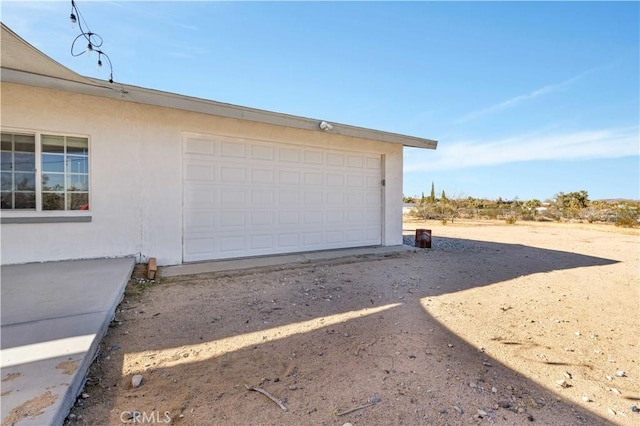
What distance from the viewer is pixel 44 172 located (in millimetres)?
5023

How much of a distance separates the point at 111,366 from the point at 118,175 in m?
3.98

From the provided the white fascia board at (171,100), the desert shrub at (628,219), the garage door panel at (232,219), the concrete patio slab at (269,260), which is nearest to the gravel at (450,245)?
the concrete patio slab at (269,260)

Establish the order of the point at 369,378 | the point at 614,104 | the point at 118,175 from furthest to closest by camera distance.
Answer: the point at 614,104 < the point at 118,175 < the point at 369,378

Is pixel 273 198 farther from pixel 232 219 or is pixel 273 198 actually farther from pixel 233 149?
pixel 233 149

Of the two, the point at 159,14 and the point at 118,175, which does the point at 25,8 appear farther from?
the point at 118,175

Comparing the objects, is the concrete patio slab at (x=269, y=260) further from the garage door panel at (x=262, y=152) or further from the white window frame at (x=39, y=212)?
the garage door panel at (x=262, y=152)

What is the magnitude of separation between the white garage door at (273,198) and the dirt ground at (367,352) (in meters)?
1.30

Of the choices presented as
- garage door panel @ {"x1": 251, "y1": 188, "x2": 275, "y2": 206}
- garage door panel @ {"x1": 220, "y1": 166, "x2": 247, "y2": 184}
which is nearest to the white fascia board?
garage door panel @ {"x1": 220, "y1": 166, "x2": 247, "y2": 184}

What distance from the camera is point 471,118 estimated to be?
1766cm

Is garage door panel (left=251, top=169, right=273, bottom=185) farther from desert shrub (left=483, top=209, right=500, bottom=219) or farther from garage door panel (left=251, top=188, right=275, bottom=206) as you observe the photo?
desert shrub (left=483, top=209, right=500, bottom=219)

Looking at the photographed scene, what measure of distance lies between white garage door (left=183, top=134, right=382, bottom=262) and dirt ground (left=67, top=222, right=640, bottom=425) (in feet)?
4.27

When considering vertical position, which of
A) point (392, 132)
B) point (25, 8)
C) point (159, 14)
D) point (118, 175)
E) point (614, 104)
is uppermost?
point (614, 104)

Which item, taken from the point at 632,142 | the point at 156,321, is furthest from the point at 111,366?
the point at 632,142

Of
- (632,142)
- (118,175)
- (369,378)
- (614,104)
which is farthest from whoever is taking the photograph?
(632,142)
